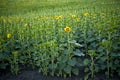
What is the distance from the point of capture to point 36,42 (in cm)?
458

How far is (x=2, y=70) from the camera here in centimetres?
434

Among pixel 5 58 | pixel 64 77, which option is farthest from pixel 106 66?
pixel 5 58

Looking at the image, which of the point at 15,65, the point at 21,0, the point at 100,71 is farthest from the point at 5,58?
the point at 21,0

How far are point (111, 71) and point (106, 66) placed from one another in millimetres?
116

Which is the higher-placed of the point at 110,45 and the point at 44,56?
the point at 110,45

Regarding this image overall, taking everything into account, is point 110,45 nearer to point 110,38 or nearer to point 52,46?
point 110,38

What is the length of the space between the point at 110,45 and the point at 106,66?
362mm

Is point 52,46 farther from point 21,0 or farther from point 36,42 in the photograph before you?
point 21,0

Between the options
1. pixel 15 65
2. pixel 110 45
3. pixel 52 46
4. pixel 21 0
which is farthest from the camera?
pixel 21 0

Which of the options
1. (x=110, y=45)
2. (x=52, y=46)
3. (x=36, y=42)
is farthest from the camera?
(x=36, y=42)

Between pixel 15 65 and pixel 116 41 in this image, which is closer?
pixel 116 41

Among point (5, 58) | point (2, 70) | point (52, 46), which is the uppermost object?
point (52, 46)

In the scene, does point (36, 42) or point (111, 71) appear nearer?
point (111, 71)

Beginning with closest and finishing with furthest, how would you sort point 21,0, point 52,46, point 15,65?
point 52,46 → point 15,65 → point 21,0
